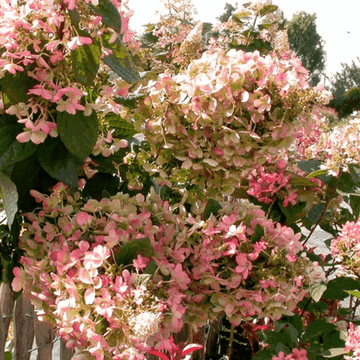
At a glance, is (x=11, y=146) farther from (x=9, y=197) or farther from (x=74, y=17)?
(x=74, y=17)

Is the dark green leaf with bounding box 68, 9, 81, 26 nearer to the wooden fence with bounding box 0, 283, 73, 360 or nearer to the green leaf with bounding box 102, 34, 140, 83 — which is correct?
the green leaf with bounding box 102, 34, 140, 83

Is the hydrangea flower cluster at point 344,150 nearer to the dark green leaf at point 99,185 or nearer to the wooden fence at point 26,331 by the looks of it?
the dark green leaf at point 99,185

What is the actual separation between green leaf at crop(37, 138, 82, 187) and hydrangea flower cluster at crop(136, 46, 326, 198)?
13 centimetres

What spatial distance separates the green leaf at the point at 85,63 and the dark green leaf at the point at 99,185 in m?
0.27

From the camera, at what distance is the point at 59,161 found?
2.21ft

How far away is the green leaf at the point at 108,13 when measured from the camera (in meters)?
0.60

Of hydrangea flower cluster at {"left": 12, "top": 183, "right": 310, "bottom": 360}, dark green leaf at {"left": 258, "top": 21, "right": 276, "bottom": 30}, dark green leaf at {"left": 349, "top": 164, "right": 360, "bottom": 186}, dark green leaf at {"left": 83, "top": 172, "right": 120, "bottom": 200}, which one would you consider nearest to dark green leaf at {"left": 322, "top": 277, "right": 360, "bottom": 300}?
dark green leaf at {"left": 349, "top": 164, "right": 360, "bottom": 186}

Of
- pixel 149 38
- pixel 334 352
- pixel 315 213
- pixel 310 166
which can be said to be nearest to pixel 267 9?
pixel 149 38

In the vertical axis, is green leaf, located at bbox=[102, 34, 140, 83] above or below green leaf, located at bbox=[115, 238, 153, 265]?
above

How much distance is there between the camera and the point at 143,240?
0.61 m

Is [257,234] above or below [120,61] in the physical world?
below

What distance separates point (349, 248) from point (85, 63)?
2.58 feet

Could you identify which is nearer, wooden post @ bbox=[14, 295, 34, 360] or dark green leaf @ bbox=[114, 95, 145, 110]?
dark green leaf @ bbox=[114, 95, 145, 110]

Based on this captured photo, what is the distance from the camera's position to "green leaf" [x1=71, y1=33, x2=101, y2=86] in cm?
61
